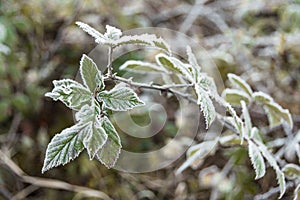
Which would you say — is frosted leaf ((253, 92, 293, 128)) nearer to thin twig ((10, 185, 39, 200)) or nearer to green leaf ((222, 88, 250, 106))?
green leaf ((222, 88, 250, 106))

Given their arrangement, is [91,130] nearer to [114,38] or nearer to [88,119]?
[88,119]

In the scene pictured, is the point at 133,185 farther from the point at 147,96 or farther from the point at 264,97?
the point at 264,97

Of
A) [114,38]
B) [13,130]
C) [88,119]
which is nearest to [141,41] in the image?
[114,38]

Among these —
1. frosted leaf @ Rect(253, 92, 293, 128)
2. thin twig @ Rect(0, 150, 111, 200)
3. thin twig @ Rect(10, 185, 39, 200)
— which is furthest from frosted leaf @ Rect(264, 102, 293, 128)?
thin twig @ Rect(10, 185, 39, 200)

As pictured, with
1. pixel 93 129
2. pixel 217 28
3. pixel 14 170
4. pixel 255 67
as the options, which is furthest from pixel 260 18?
pixel 93 129

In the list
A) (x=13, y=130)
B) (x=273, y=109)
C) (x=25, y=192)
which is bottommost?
(x=25, y=192)

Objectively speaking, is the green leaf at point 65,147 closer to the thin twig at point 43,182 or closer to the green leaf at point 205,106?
the green leaf at point 205,106
